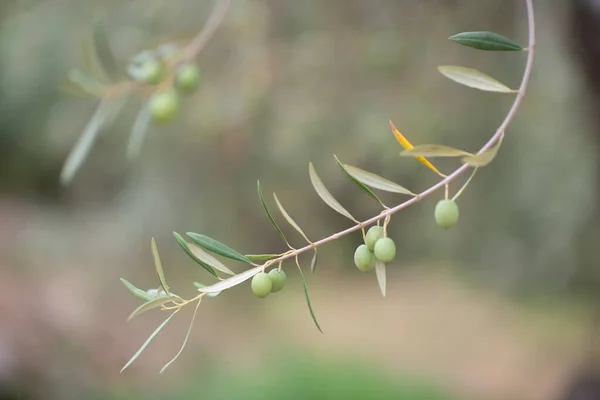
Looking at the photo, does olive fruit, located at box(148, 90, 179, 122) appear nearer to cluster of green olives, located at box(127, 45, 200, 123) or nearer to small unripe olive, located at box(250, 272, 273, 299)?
cluster of green olives, located at box(127, 45, 200, 123)

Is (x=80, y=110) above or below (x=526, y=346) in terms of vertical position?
above

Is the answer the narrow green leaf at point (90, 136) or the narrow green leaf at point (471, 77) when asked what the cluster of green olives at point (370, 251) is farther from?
the narrow green leaf at point (90, 136)

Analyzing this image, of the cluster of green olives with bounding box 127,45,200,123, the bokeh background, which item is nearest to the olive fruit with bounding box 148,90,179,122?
the cluster of green olives with bounding box 127,45,200,123

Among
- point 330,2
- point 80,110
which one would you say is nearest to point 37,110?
point 80,110

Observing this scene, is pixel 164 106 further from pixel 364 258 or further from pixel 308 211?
pixel 308 211

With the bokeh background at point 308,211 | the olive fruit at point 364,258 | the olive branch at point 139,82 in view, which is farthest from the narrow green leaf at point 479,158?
the bokeh background at point 308,211

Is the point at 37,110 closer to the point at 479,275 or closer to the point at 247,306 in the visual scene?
the point at 247,306
